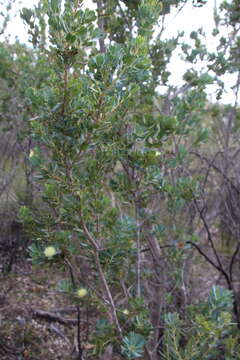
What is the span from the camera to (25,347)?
125 inches

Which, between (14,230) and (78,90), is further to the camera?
(14,230)

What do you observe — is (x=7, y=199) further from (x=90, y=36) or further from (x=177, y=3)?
(x=90, y=36)

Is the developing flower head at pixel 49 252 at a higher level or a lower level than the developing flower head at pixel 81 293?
higher

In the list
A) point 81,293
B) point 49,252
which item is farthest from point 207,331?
point 49,252

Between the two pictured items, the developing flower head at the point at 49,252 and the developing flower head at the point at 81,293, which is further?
the developing flower head at the point at 81,293

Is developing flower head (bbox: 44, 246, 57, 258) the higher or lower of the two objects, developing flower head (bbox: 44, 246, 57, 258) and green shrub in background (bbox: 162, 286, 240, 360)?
the higher

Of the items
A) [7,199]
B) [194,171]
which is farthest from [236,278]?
[7,199]

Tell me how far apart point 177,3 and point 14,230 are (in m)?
2.92

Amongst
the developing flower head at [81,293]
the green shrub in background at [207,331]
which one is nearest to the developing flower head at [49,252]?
the developing flower head at [81,293]

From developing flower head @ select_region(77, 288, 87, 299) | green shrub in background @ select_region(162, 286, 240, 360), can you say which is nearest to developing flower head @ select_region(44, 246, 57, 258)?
developing flower head @ select_region(77, 288, 87, 299)

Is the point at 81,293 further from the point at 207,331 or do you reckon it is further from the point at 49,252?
the point at 207,331

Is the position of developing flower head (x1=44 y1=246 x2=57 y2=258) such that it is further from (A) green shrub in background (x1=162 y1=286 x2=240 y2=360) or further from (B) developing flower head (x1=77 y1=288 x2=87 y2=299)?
(A) green shrub in background (x1=162 y1=286 x2=240 y2=360)

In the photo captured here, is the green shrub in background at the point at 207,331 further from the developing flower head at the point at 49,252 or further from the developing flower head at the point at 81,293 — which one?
the developing flower head at the point at 49,252

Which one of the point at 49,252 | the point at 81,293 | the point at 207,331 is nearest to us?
the point at 207,331
